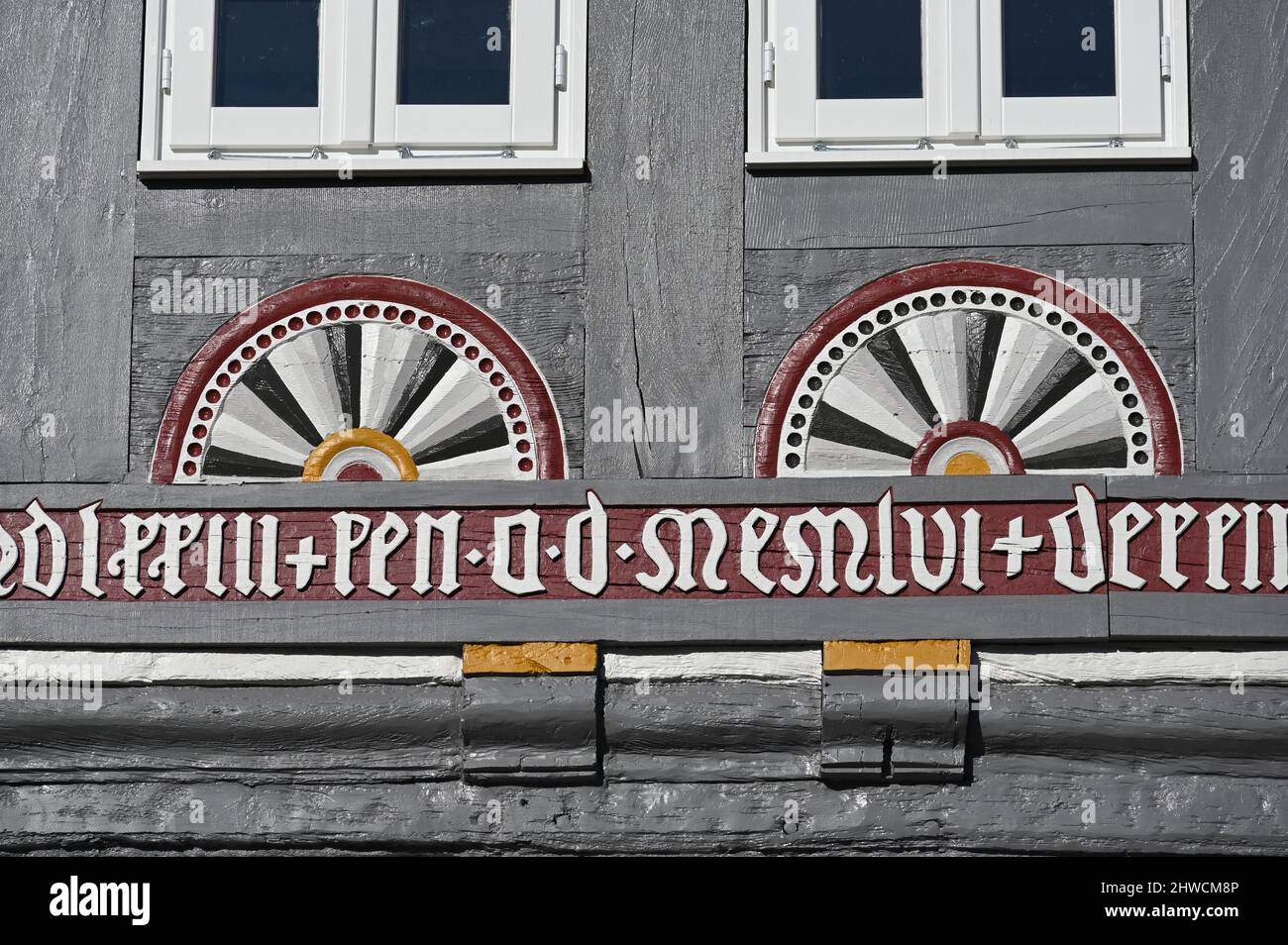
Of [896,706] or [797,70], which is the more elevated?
[797,70]

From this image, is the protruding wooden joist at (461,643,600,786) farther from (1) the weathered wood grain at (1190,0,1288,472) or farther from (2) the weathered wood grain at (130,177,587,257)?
(1) the weathered wood grain at (1190,0,1288,472)

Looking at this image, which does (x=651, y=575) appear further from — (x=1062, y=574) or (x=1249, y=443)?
(x=1249, y=443)

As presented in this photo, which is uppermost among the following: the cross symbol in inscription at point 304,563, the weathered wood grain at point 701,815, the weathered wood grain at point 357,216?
the weathered wood grain at point 357,216

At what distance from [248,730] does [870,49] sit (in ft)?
9.40

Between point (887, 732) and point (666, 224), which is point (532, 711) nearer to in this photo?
point (887, 732)

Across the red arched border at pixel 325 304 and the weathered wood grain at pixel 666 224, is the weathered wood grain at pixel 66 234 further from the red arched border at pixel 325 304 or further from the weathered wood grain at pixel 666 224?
the weathered wood grain at pixel 666 224

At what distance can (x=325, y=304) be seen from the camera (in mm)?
5441

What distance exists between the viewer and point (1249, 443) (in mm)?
5223

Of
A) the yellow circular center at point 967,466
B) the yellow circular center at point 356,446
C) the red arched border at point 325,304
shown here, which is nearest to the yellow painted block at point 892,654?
the yellow circular center at point 967,466

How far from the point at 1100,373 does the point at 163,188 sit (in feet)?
9.77

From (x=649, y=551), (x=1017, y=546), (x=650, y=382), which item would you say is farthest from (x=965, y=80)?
(x=649, y=551)

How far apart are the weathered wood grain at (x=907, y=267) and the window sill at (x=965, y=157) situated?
268mm

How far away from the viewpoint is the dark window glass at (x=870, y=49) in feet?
17.9

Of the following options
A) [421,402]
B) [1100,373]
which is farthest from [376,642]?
[1100,373]
